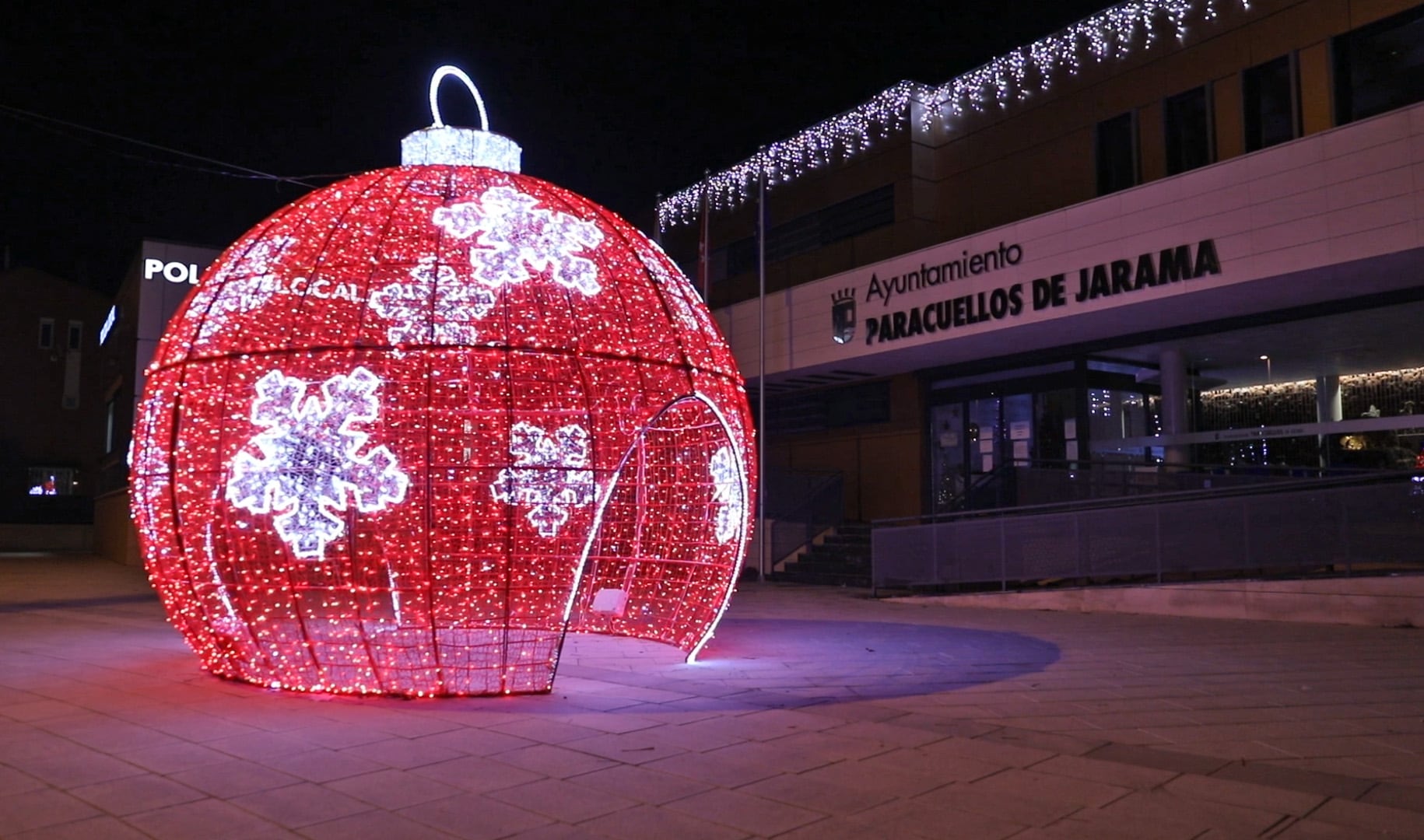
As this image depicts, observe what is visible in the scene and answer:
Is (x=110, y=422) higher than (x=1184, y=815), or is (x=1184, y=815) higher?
(x=110, y=422)

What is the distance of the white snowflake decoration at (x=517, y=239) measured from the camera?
770cm

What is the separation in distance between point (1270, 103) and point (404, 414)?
49.8 feet

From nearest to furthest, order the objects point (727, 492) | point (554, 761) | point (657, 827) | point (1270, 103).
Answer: point (657, 827), point (554, 761), point (727, 492), point (1270, 103)

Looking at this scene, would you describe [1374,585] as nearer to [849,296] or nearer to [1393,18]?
[1393,18]

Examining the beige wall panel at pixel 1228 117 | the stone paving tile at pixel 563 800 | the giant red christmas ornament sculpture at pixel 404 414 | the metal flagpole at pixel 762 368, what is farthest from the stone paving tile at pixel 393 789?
the beige wall panel at pixel 1228 117

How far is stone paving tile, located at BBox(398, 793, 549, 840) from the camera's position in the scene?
4.45 meters

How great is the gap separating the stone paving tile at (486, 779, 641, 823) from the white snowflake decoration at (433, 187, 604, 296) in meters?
3.70

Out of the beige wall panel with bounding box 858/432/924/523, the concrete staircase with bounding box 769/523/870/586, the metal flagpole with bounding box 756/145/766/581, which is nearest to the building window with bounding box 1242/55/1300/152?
the beige wall panel with bounding box 858/432/924/523

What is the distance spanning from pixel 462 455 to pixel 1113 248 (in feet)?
39.6

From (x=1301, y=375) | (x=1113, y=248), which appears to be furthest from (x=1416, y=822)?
(x=1301, y=375)

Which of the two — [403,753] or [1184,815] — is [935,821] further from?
[403,753]

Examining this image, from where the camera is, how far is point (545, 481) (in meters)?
7.27

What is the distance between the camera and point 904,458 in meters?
22.4

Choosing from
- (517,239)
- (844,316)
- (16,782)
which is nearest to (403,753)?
(16,782)
